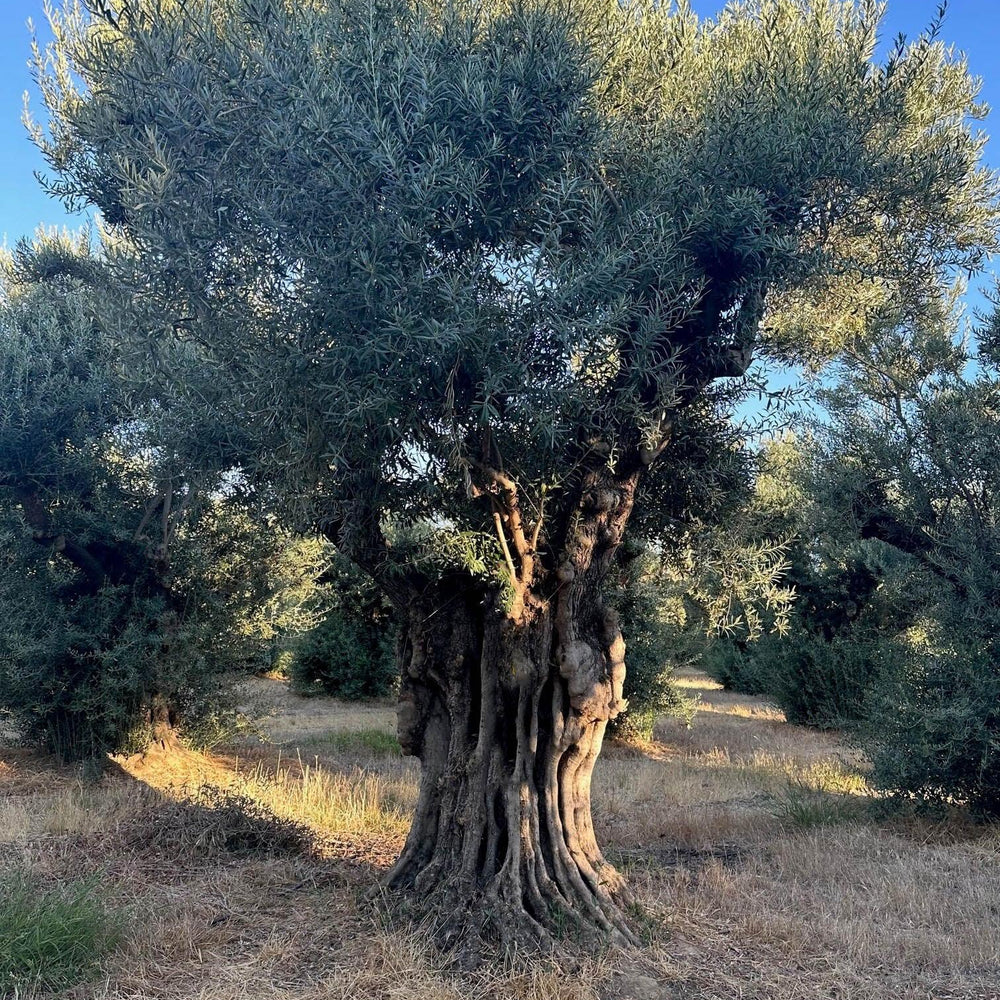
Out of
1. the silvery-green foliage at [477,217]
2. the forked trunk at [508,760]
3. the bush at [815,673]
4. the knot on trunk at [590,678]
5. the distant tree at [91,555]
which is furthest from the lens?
the bush at [815,673]

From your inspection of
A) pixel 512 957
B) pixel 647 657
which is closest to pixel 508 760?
pixel 512 957

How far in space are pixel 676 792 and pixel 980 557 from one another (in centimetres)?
539

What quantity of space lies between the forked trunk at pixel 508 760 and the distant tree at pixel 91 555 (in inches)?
231

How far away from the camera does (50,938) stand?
17.1ft

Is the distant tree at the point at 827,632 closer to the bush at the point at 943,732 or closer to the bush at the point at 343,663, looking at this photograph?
the bush at the point at 943,732

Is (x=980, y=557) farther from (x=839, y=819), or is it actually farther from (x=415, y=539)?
(x=415, y=539)

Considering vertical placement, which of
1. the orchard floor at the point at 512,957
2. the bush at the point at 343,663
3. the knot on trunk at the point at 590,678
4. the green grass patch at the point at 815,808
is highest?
the knot on trunk at the point at 590,678

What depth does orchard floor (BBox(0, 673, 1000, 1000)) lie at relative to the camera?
17.6 ft

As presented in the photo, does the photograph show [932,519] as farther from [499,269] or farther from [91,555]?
[91,555]

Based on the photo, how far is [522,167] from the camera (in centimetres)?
587

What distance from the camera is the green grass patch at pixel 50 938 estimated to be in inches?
198

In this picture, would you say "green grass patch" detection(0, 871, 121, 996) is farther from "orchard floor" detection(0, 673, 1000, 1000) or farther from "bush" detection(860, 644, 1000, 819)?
"bush" detection(860, 644, 1000, 819)

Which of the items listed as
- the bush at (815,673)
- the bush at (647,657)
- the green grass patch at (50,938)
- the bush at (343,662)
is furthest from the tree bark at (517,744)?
the bush at (343,662)

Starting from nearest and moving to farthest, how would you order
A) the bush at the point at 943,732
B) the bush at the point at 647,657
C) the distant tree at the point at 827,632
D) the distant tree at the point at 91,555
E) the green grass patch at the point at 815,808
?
the bush at the point at 943,732 → the green grass patch at the point at 815,808 → the distant tree at the point at 91,555 → the bush at the point at 647,657 → the distant tree at the point at 827,632
